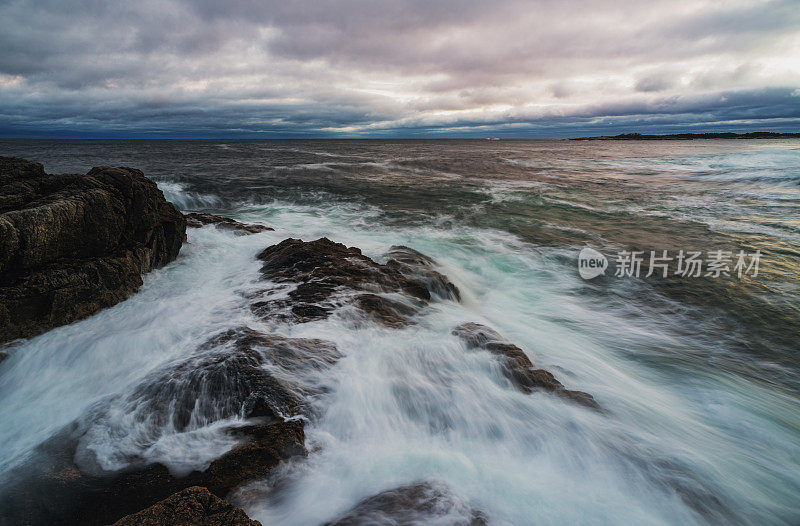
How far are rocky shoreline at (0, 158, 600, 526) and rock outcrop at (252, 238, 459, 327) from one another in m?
0.03

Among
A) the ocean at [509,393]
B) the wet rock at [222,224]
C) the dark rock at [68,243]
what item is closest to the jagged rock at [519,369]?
the ocean at [509,393]

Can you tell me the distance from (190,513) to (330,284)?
4119 millimetres

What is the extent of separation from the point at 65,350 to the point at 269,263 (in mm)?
3336

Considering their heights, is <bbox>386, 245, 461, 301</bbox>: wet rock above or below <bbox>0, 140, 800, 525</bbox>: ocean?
above

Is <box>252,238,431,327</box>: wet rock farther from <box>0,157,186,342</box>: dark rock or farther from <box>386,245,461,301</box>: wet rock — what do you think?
<box>0,157,186,342</box>: dark rock

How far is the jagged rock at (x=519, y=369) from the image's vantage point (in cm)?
420

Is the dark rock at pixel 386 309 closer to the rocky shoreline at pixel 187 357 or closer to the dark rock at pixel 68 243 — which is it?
the rocky shoreline at pixel 187 357

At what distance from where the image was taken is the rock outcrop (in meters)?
5.32

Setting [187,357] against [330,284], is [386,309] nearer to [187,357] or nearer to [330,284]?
[330,284]

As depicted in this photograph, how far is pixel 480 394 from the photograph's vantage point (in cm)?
409

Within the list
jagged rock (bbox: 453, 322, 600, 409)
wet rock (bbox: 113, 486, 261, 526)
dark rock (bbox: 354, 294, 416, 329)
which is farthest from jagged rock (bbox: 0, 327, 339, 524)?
jagged rock (bbox: 453, 322, 600, 409)

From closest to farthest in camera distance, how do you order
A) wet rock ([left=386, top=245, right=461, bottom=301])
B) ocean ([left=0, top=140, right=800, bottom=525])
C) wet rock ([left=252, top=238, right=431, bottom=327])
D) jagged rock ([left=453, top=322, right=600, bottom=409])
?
1. ocean ([left=0, top=140, right=800, bottom=525])
2. jagged rock ([left=453, top=322, right=600, bottom=409])
3. wet rock ([left=252, top=238, right=431, bottom=327])
4. wet rock ([left=386, top=245, right=461, bottom=301])

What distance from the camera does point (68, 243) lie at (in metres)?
5.07

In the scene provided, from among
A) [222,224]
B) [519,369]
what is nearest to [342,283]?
[519,369]
